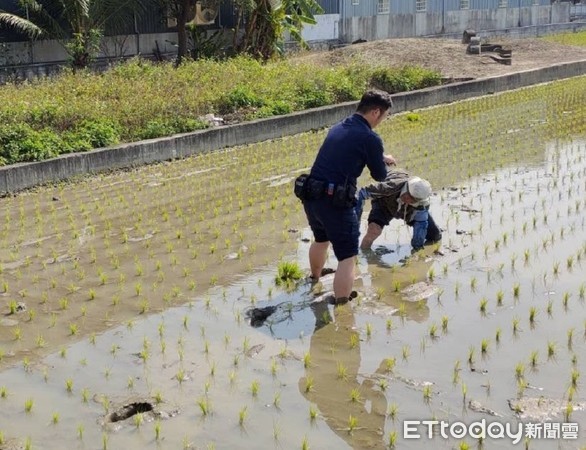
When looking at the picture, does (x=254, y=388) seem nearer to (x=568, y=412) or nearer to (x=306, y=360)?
(x=306, y=360)

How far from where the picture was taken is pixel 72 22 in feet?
63.1

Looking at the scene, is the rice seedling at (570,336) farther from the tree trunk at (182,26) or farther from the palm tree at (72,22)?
the tree trunk at (182,26)

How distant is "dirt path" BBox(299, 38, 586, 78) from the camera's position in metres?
22.5

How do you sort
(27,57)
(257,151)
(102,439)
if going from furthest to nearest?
(27,57) < (257,151) < (102,439)

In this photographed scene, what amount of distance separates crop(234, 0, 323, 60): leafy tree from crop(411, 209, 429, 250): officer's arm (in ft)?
47.5

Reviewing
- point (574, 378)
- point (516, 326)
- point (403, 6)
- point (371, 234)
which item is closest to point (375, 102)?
point (516, 326)

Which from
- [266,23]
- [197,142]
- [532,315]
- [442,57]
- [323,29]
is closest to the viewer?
[532,315]

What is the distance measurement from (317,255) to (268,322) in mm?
850

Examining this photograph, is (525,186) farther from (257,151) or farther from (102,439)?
(102,439)

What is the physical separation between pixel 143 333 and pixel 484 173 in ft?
20.7

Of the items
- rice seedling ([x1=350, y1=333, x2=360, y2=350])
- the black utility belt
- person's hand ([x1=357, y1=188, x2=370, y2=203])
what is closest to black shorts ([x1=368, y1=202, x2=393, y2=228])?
person's hand ([x1=357, y1=188, x2=370, y2=203])

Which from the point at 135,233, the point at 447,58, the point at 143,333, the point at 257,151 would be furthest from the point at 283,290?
the point at 447,58

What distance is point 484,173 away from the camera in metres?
11.2

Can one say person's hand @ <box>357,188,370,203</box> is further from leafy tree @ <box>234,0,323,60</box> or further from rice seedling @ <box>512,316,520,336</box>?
leafy tree @ <box>234,0,323,60</box>
